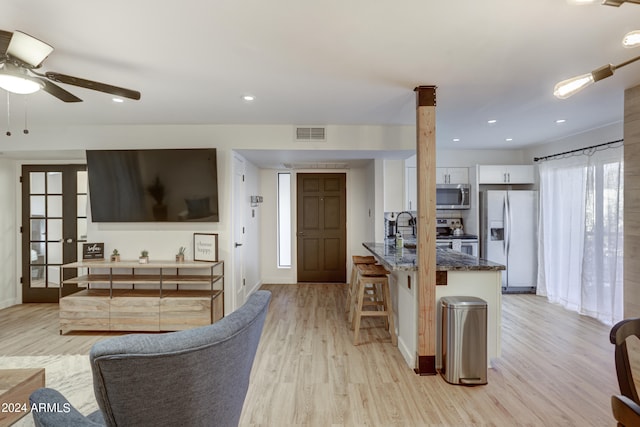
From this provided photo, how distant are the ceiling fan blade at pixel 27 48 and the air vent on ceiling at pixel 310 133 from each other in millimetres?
2466

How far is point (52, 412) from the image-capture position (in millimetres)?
1046

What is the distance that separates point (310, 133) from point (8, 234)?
4707 millimetres

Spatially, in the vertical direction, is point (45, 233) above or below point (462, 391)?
above

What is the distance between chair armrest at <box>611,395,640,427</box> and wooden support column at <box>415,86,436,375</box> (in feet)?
5.54

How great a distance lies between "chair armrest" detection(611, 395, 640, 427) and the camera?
0.90 meters

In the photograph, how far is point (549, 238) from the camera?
4.77m

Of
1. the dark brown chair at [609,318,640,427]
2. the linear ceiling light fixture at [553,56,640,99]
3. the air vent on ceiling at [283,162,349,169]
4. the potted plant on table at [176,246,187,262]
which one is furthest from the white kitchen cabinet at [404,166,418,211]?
the dark brown chair at [609,318,640,427]

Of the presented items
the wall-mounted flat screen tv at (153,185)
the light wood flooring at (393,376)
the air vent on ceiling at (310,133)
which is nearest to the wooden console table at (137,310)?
the light wood flooring at (393,376)

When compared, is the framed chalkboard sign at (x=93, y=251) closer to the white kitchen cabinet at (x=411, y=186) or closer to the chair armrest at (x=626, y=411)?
the white kitchen cabinet at (x=411, y=186)

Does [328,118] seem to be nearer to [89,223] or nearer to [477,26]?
[477,26]

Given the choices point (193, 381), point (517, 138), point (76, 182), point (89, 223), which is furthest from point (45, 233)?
point (517, 138)

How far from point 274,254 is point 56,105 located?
381cm

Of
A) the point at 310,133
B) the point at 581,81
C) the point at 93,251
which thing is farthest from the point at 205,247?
the point at 581,81

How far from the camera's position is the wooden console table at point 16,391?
5.41 ft
